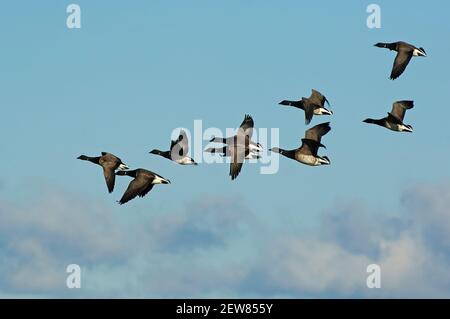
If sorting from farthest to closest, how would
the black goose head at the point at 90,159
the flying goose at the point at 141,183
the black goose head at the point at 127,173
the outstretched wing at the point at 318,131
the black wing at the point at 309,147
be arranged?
the black goose head at the point at 90,159 < the black wing at the point at 309,147 < the outstretched wing at the point at 318,131 < the black goose head at the point at 127,173 < the flying goose at the point at 141,183

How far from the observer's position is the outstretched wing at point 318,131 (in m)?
41.5

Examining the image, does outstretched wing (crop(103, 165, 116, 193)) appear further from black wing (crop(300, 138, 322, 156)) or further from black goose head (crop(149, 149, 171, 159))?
black wing (crop(300, 138, 322, 156))

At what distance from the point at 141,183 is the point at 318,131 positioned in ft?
20.0

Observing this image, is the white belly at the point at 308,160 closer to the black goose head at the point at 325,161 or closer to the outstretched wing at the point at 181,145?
the black goose head at the point at 325,161

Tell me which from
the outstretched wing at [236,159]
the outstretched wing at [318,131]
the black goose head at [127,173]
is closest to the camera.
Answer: the outstretched wing at [236,159]

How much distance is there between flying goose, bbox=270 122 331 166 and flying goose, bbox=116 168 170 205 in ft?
16.8

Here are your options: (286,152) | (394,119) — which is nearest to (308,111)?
(286,152)

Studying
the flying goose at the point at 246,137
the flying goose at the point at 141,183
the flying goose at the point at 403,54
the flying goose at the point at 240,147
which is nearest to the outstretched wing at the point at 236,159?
the flying goose at the point at 240,147
